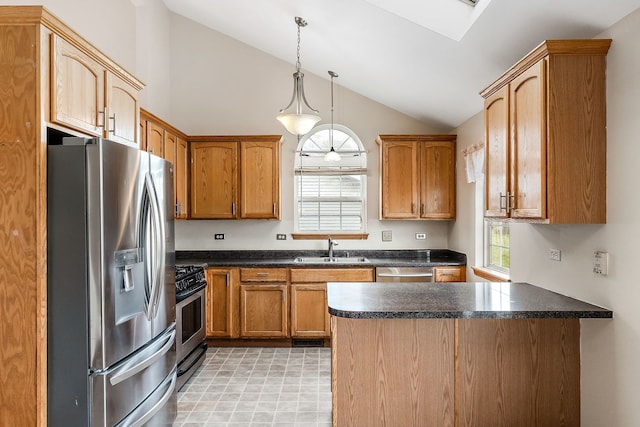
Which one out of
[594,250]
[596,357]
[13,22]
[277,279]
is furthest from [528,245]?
[13,22]

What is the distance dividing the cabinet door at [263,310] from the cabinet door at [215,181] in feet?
2.78

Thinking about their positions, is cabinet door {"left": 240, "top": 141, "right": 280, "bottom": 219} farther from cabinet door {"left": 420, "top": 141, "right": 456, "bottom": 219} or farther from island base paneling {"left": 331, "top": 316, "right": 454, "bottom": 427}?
island base paneling {"left": 331, "top": 316, "right": 454, "bottom": 427}

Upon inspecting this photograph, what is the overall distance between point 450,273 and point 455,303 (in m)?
2.15

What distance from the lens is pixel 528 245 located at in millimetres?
2783

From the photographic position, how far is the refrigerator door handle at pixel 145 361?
1956 mm

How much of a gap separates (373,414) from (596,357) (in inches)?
45.7

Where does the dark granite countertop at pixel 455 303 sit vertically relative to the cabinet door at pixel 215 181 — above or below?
below

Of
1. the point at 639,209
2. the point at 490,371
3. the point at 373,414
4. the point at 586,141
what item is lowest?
the point at 373,414

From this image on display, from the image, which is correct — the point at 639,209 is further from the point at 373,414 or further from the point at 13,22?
the point at 13,22

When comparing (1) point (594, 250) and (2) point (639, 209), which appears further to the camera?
(1) point (594, 250)

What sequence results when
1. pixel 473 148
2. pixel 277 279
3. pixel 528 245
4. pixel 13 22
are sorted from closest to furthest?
pixel 13 22 → pixel 528 245 → pixel 473 148 → pixel 277 279

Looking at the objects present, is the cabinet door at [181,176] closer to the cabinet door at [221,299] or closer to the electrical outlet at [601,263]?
the cabinet door at [221,299]

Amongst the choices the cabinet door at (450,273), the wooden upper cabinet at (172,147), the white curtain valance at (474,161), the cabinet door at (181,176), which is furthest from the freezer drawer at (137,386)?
the white curtain valance at (474,161)

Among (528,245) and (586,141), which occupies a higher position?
(586,141)
